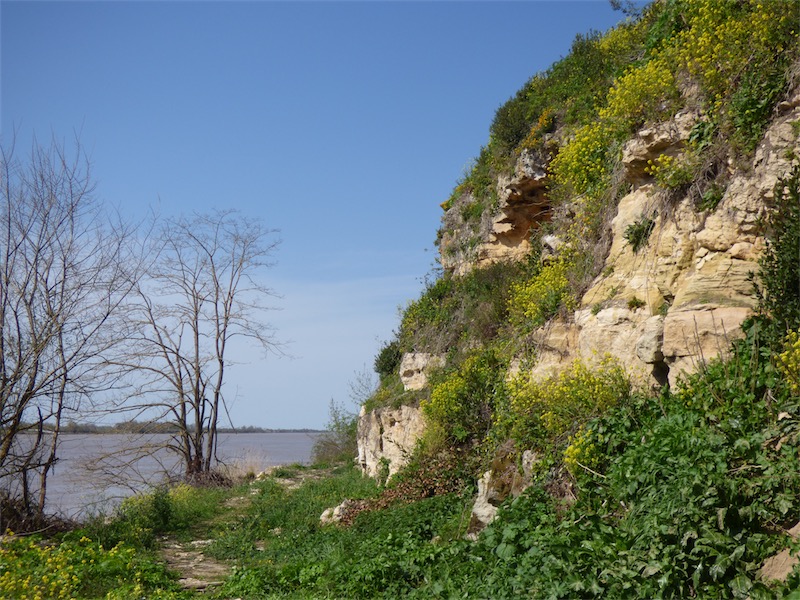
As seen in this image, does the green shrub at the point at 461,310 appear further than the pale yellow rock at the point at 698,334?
Yes

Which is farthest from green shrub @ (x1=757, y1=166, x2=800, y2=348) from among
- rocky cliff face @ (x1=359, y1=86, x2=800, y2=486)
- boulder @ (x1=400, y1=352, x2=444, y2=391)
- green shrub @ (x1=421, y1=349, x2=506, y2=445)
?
boulder @ (x1=400, y1=352, x2=444, y2=391)

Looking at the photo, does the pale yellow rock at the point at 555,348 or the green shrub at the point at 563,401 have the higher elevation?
the pale yellow rock at the point at 555,348

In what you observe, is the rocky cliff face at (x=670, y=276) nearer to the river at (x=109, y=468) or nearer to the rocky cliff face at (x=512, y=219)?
the rocky cliff face at (x=512, y=219)

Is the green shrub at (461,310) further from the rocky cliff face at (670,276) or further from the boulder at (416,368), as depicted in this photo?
the rocky cliff face at (670,276)

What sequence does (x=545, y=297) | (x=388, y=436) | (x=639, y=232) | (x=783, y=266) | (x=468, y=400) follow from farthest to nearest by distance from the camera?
(x=388, y=436), (x=468, y=400), (x=545, y=297), (x=639, y=232), (x=783, y=266)

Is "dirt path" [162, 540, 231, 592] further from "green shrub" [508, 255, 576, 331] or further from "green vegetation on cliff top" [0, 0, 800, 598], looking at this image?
"green shrub" [508, 255, 576, 331]

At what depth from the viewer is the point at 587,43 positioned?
1617cm

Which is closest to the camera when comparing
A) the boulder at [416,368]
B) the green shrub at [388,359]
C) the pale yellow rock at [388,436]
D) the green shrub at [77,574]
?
the green shrub at [77,574]

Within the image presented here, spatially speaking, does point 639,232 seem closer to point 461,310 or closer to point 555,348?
point 555,348

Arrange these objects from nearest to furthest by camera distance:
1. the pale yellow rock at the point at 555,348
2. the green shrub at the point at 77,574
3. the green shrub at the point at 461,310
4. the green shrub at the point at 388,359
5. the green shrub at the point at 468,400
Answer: the green shrub at the point at 77,574
the pale yellow rock at the point at 555,348
the green shrub at the point at 468,400
the green shrub at the point at 461,310
the green shrub at the point at 388,359

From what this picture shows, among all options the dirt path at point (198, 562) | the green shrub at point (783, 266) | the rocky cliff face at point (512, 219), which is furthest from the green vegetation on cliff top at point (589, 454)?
the rocky cliff face at point (512, 219)

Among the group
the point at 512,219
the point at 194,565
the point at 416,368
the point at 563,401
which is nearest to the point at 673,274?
the point at 563,401

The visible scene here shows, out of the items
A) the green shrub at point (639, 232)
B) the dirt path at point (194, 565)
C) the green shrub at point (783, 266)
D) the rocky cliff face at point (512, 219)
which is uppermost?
the rocky cliff face at point (512, 219)

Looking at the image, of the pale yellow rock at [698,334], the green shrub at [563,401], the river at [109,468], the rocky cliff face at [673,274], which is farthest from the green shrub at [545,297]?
the river at [109,468]
